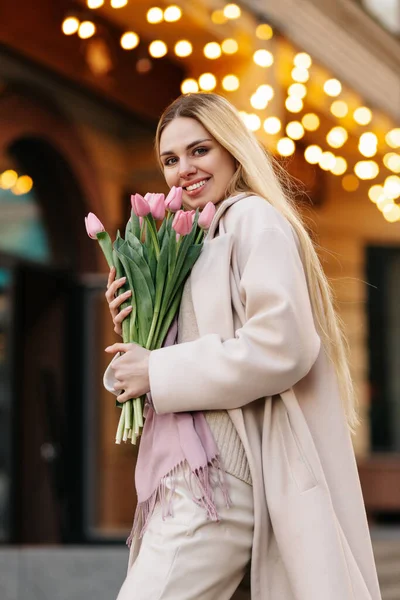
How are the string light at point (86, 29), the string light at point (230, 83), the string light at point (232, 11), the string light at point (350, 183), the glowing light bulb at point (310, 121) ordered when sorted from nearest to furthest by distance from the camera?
the string light at point (232, 11), the string light at point (230, 83), the string light at point (86, 29), the glowing light bulb at point (310, 121), the string light at point (350, 183)

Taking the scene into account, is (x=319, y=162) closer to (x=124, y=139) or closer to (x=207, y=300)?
(x=124, y=139)

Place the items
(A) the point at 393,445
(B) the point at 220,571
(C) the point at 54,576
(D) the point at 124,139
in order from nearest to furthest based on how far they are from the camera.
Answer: (B) the point at 220,571 < (C) the point at 54,576 < (D) the point at 124,139 < (A) the point at 393,445

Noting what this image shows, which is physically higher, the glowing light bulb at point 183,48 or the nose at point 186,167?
the glowing light bulb at point 183,48

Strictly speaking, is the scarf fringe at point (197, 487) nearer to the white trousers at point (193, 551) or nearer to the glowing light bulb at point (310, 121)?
the white trousers at point (193, 551)

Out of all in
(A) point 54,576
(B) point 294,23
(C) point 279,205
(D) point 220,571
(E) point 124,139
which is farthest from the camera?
(E) point 124,139

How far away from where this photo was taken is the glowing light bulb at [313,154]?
380 inches

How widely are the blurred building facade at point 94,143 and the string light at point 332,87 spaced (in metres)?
0.02

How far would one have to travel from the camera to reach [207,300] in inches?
83.9

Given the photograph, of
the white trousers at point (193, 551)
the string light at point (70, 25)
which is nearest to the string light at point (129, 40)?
the string light at point (70, 25)

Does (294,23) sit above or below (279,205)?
above

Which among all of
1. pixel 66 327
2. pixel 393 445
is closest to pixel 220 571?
pixel 66 327

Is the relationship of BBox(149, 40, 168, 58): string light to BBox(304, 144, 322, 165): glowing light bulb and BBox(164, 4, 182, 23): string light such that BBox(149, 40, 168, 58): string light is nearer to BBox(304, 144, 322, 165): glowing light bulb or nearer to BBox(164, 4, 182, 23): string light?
BBox(164, 4, 182, 23): string light

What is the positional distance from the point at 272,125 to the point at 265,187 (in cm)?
527

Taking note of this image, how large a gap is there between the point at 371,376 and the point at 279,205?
10.3m
